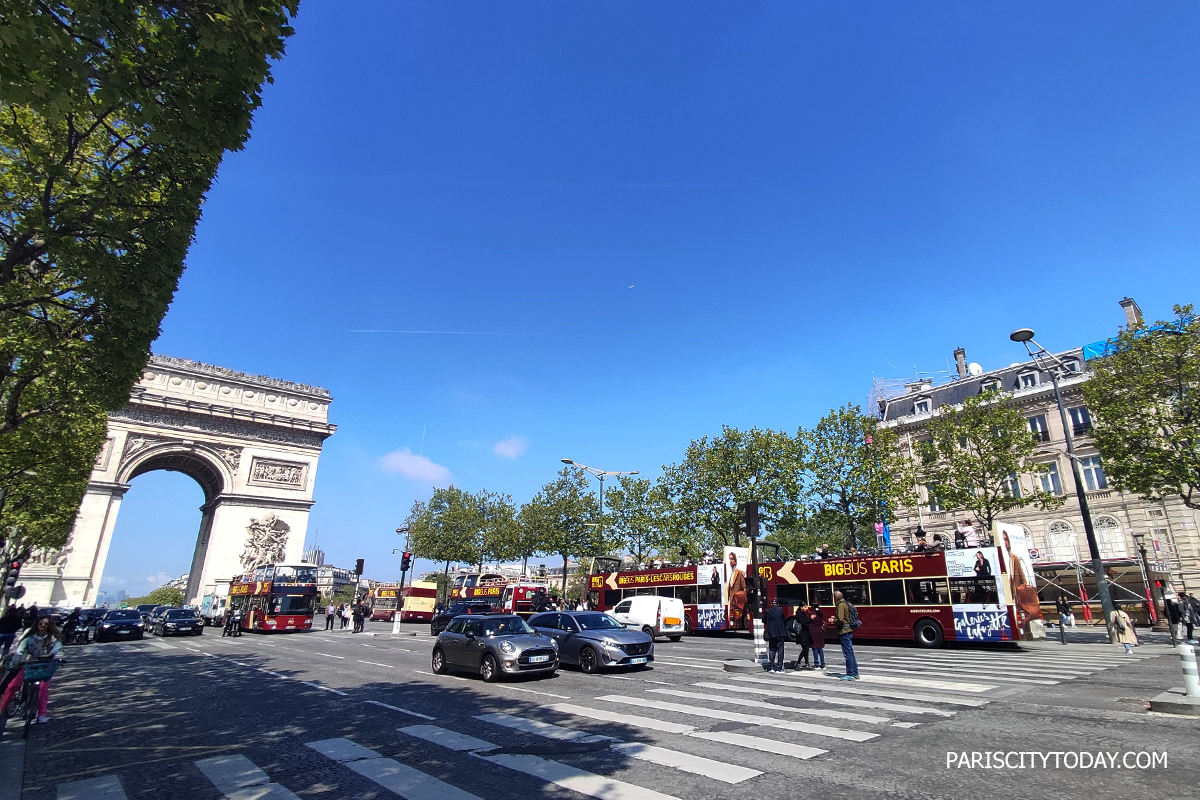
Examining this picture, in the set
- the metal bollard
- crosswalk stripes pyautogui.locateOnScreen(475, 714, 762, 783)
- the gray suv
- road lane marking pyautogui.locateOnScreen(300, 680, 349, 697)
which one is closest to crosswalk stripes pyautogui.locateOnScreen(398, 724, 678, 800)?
crosswalk stripes pyautogui.locateOnScreen(475, 714, 762, 783)

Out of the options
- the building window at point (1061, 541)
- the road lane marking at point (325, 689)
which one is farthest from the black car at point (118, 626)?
the building window at point (1061, 541)

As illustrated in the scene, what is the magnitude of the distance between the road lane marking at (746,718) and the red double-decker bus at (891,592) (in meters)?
6.93

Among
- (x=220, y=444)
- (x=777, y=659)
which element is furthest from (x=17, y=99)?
(x=220, y=444)

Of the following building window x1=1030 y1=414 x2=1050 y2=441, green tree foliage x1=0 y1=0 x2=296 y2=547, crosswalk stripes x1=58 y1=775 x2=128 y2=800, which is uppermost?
building window x1=1030 y1=414 x2=1050 y2=441

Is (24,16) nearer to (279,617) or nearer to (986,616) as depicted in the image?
(986,616)

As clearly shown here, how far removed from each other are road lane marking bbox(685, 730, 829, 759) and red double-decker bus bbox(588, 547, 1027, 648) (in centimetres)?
902

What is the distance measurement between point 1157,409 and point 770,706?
Result: 76.7 feet

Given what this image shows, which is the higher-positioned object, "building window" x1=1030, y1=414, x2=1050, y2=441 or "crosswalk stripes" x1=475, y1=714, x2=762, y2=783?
"building window" x1=1030, y1=414, x2=1050, y2=441

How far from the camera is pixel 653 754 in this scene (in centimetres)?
681

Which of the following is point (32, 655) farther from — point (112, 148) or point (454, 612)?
point (454, 612)

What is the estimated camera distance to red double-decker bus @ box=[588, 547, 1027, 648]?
19938 mm

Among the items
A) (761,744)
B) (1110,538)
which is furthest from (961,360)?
(761,744)

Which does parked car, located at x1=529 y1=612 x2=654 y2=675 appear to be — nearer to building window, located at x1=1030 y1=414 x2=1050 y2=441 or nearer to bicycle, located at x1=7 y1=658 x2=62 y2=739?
bicycle, located at x1=7 y1=658 x2=62 y2=739

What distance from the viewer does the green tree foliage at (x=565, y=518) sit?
166 ft
